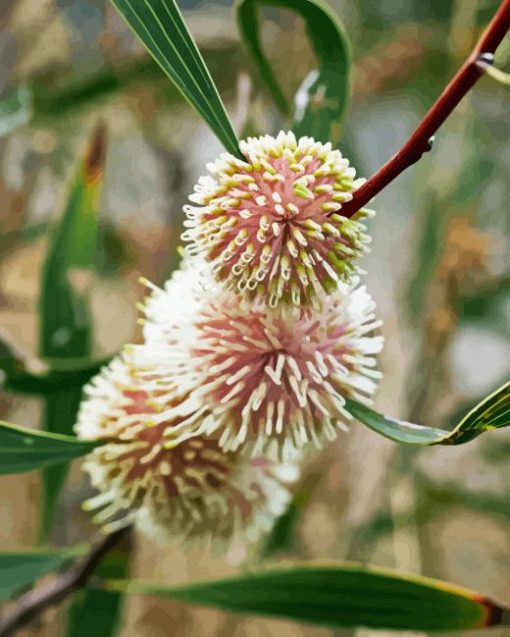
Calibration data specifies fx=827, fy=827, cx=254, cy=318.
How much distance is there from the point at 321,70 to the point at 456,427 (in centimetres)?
33

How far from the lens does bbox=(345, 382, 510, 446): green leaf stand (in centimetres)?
42

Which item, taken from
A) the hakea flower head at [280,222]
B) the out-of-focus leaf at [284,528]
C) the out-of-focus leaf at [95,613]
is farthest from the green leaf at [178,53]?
the out-of-focus leaf at [284,528]

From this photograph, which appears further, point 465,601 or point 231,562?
point 231,562

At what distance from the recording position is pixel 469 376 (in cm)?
155

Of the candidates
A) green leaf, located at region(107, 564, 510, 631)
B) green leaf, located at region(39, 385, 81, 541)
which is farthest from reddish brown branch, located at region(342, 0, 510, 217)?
green leaf, located at region(39, 385, 81, 541)

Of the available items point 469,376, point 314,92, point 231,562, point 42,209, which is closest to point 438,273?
point 469,376

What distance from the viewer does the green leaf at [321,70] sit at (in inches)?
24.1

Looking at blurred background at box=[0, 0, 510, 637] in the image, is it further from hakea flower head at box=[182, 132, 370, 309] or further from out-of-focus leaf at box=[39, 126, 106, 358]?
hakea flower head at box=[182, 132, 370, 309]

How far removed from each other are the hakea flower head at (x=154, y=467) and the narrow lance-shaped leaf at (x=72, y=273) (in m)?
0.22

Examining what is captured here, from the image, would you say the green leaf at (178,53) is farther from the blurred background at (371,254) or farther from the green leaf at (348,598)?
the blurred background at (371,254)

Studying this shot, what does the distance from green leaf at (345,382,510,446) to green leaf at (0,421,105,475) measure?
0.19 meters

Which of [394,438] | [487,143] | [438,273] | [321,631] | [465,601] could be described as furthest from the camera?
[487,143]

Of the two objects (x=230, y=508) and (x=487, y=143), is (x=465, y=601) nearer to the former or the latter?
(x=230, y=508)

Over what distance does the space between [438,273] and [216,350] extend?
0.82m
